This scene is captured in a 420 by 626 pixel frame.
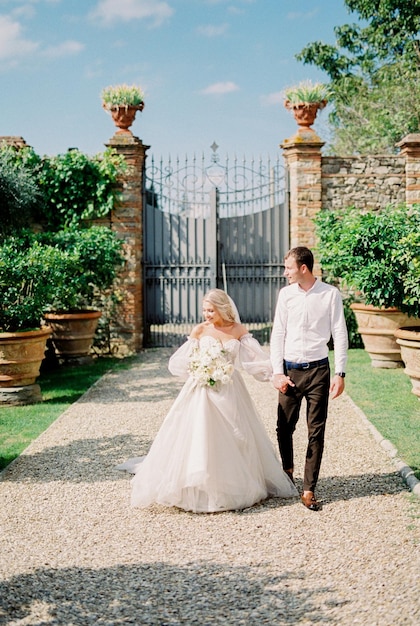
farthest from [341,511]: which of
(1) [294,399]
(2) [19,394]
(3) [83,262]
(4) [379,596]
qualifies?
(3) [83,262]

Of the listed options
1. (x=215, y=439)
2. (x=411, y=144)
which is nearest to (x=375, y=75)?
(x=411, y=144)

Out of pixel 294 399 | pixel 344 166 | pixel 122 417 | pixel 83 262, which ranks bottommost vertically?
pixel 122 417

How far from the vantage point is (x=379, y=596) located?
10.8 feet

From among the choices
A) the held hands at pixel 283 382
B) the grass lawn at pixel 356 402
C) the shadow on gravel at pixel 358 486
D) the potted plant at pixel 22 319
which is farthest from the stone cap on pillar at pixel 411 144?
the held hands at pixel 283 382

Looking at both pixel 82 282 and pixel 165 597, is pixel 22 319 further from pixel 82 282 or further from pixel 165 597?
pixel 165 597

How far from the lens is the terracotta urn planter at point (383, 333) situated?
382 inches

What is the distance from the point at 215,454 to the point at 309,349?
92cm

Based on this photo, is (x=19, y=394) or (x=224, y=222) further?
(x=224, y=222)

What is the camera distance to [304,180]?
461 inches

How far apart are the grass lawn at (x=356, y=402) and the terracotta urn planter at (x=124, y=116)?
3902mm

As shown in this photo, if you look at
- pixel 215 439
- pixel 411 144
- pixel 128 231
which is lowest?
pixel 215 439

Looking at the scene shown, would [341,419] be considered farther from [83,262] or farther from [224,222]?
[224,222]

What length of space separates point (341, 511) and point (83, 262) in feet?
22.5

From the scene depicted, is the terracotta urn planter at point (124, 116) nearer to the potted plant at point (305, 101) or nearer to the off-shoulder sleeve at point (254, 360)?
the potted plant at point (305, 101)
